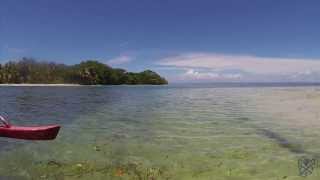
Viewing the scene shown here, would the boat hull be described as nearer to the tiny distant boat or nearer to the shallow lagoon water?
the tiny distant boat

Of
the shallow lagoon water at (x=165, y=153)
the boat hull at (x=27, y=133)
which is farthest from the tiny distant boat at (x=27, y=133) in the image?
the shallow lagoon water at (x=165, y=153)

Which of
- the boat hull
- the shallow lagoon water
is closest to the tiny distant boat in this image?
the boat hull

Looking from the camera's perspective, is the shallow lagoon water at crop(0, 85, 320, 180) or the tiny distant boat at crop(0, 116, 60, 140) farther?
the tiny distant boat at crop(0, 116, 60, 140)

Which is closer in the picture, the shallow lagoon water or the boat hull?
the shallow lagoon water

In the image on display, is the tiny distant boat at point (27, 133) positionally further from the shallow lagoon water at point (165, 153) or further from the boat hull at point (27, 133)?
the shallow lagoon water at point (165, 153)

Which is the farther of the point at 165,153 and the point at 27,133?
the point at 165,153

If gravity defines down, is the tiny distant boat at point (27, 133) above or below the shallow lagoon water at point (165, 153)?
above

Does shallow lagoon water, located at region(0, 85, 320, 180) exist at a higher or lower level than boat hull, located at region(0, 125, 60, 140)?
lower

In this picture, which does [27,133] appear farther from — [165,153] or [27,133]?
[165,153]

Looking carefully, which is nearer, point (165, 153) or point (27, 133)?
point (27, 133)

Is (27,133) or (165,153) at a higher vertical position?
(27,133)

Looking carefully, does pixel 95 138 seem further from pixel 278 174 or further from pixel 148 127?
pixel 278 174

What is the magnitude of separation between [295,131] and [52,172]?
48.9 ft

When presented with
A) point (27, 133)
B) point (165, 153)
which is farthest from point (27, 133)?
point (165, 153)
